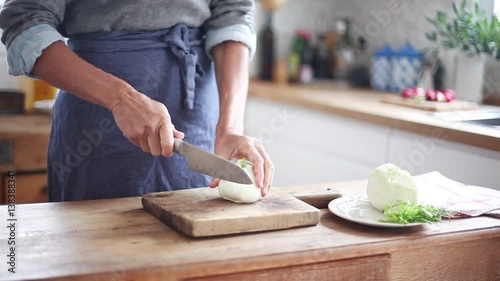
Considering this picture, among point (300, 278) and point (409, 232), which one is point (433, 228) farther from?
point (300, 278)

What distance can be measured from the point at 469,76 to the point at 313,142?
1.94 feet

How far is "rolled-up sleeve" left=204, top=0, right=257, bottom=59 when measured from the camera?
1609 millimetres

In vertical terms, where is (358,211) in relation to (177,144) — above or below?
below

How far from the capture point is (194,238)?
109 cm

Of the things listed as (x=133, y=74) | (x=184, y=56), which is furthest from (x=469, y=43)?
(x=133, y=74)

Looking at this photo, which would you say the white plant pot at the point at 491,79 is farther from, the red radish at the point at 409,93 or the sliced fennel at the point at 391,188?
the sliced fennel at the point at 391,188

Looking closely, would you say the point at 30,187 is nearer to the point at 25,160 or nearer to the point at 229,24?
the point at 25,160

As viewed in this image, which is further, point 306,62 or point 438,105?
point 306,62

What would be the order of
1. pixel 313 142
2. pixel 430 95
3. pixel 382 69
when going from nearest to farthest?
pixel 430 95 < pixel 313 142 < pixel 382 69

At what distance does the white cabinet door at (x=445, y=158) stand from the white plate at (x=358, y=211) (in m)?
0.71

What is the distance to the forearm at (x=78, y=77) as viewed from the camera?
1298mm

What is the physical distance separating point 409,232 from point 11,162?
1.48 metres

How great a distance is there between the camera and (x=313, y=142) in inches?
100

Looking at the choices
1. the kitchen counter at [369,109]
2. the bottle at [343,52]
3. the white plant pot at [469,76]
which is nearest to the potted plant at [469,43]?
the white plant pot at [469,76]
